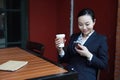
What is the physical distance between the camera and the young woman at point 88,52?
2068mm

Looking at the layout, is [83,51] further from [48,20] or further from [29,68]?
[48,20]

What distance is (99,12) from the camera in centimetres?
308

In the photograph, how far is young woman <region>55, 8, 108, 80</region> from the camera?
6.78 feet

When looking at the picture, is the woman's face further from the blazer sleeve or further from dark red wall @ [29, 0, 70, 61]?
dark red wall @ [29, 0, 70, 61]

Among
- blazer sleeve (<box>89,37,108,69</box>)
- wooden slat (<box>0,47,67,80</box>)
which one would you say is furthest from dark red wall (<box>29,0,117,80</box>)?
wooden slat (<box>0,47,67,80</box>)

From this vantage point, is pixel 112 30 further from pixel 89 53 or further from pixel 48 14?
pixel 48 14

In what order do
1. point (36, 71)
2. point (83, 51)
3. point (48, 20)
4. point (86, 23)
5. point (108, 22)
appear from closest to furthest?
point (36, 71) < point (83, 51) < point (86, 23) < point (108, 22) < point (48, 20)

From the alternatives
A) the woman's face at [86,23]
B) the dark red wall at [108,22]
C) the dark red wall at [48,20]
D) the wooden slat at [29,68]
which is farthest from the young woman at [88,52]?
the dark red wall at [48,20]

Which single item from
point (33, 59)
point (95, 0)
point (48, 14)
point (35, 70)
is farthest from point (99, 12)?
point (35, 70)

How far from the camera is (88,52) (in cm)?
203

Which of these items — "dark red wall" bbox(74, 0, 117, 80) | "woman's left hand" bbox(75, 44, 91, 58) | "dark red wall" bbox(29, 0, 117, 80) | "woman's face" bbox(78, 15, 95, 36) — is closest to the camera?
"woman's left hand" bbox(75, 44, 91, 58)

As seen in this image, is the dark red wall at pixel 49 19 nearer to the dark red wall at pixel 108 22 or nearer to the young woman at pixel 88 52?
the dark red wall at pixel 108 22

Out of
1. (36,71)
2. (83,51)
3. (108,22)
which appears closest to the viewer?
(36,71)

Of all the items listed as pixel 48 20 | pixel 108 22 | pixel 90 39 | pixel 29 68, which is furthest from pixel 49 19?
pixel 29 68
